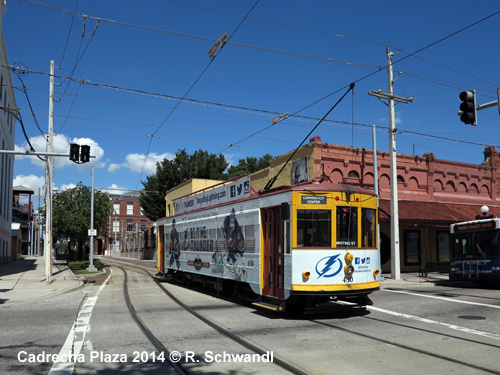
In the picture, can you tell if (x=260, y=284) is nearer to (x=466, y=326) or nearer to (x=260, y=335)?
(x=260, y=335)

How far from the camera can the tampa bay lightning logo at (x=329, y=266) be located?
10.3 meters

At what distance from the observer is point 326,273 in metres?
10.3

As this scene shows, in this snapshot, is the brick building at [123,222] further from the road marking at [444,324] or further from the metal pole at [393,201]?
the road marking at [444,324]

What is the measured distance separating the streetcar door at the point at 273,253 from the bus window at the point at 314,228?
0.58 m

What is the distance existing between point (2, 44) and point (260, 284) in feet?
103

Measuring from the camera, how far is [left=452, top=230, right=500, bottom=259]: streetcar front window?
17.9 m

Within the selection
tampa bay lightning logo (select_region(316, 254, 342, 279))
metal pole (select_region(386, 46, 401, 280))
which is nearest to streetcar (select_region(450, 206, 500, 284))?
metal pole (select_region(386, 46, 401, 280))

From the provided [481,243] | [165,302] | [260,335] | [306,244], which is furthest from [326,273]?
[481,243]

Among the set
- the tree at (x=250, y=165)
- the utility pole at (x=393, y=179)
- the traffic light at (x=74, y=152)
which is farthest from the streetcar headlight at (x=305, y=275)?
the tree at (x=250, y=165)

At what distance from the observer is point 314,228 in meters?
10.5

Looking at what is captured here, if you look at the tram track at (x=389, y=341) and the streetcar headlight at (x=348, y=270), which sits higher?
the streetcar headlight at (x=348, y=270)

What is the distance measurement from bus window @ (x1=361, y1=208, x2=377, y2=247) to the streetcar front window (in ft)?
30.2

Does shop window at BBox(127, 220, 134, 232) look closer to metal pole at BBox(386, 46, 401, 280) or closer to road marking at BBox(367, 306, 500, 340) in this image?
metal pole at BBox(386, 46, 401, 280)

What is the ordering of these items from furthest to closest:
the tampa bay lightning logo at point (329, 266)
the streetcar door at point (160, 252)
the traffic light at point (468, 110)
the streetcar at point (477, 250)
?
the streetcar door at point (160, 252) < the streetcar at point (477, 250) < the traffic light at point (468, 110) < the tampa bay lightning logo at point (329, 266)
